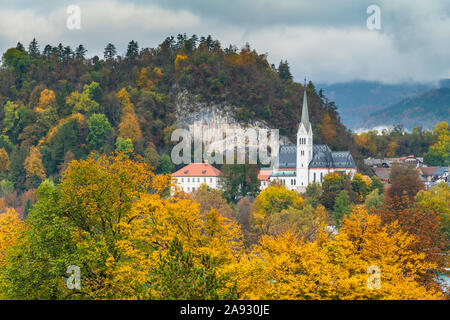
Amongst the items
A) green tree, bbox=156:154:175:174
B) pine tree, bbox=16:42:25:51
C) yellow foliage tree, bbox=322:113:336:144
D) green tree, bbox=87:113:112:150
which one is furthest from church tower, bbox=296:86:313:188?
pine tree, bbox=16:42:25:51

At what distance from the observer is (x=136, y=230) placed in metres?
35.9

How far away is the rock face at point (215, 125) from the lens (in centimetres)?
12469

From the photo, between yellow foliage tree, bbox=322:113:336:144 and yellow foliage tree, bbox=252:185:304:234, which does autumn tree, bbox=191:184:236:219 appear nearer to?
yellow foliage tree, bbox=252:185:304:234

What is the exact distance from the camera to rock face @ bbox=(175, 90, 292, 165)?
409ft

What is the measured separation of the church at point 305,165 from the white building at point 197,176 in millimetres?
7111

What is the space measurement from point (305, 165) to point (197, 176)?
54.4 feet

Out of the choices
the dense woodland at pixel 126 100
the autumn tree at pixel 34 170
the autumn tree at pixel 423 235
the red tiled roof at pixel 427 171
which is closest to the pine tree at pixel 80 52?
the dense woodland at pixel 126 100

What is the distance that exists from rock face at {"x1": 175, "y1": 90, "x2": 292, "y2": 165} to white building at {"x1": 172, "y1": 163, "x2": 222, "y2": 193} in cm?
985

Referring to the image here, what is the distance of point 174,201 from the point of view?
4912 cm

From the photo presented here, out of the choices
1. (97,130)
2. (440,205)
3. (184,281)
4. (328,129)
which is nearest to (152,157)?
(97,130)

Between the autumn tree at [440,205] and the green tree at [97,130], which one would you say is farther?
the green tree at [97,130]

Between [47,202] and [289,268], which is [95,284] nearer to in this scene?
[47,202]

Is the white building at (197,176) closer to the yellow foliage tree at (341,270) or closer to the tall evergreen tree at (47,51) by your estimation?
the tall evergreen tree at (47,51)
